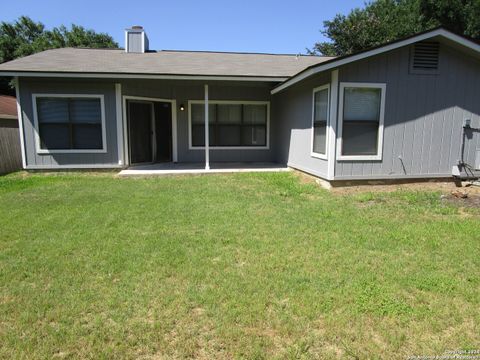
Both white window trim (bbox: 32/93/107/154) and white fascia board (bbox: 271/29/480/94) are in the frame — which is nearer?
white fascia board (bbox: 271/29/480/94)

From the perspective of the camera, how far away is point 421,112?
742 centimetres

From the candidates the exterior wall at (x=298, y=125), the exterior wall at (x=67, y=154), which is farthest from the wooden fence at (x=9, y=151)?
→ the exterior wall at (x=298, y=125)

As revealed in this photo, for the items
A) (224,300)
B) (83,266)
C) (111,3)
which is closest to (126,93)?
(111,3)

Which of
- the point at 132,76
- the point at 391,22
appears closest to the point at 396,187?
the point at 132,76

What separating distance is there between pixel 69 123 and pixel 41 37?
85.5 ft

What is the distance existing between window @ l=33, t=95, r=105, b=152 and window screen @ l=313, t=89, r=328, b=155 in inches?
230

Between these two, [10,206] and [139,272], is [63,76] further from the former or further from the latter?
[139,272]

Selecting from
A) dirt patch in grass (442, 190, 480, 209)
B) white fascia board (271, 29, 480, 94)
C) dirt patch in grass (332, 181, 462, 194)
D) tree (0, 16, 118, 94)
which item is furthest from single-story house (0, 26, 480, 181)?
tree (0, 16, 118, 94)

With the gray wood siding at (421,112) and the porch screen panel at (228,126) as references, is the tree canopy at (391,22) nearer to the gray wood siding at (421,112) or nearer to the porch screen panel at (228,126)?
the gray wood siding at (421,112)

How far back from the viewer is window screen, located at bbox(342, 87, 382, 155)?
7.18 metres

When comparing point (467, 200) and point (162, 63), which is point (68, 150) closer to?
point (162, 63)

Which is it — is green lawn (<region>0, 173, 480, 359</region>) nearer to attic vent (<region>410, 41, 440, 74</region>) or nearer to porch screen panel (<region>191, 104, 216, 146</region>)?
attic vent (<region>410, 41, 440, 74</region>)

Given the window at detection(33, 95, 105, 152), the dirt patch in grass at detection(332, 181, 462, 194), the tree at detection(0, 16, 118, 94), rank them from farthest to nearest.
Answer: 1. the tree at detection(0, 16, 118, 94)
2. the window at detection(33, 95, 105, 152)
3. the dirt patch in grass at detection(332, 181, 462, 194)

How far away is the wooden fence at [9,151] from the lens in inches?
392
